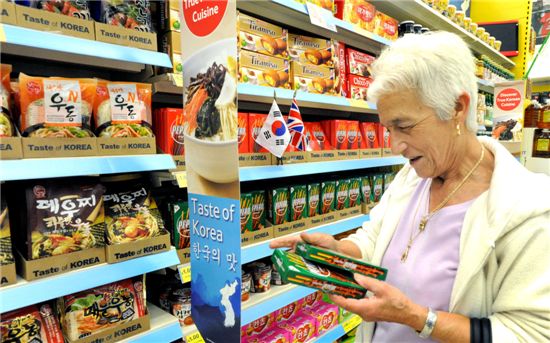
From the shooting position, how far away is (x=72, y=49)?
1.16 meters

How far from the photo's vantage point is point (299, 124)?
1.85m

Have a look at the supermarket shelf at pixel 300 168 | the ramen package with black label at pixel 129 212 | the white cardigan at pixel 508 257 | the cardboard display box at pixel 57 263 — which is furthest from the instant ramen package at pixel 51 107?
the white cardigan at pixel 508 257

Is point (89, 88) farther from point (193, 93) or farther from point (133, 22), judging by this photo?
point (193, 93)

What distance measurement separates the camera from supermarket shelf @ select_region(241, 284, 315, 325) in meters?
1.81

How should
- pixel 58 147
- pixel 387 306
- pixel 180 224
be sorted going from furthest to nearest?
pixel 180 224, pixel 58 147, pixel 387 306

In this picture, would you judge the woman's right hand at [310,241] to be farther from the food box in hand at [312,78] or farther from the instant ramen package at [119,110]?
the food box in hand at [312,78]

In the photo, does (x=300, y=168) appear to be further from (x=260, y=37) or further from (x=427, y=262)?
(x=427, y=262)

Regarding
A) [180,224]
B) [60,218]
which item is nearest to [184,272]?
[180,224]

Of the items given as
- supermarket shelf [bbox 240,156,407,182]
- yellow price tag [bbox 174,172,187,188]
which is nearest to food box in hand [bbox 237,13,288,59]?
supermarket shelf [bbox 240,156,407,182]

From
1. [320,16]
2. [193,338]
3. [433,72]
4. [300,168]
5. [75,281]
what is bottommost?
[193,338]

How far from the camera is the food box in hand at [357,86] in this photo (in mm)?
2430

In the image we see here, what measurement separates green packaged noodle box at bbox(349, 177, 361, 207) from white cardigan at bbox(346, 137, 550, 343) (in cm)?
146

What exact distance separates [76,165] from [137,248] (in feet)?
1.29

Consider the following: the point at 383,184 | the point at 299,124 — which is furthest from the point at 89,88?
the point at 383,184
